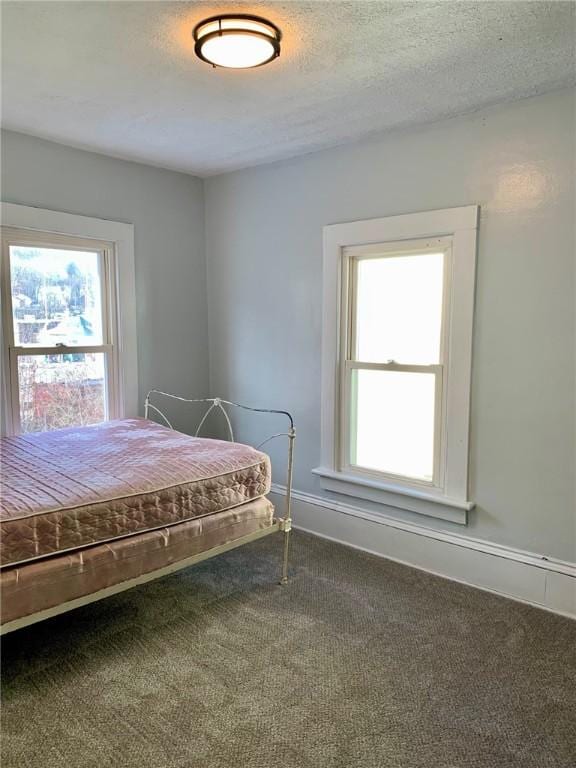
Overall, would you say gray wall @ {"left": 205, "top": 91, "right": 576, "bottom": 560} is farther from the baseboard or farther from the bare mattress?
the bare mattress

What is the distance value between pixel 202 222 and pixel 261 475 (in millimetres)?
2204

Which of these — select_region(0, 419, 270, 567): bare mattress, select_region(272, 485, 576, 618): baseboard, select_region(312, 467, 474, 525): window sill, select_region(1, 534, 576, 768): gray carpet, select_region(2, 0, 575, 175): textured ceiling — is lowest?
select_region(1, 534, 576, 768): gray carpet

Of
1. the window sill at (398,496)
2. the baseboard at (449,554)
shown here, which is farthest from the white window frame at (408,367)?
the baseboard at (449,554)

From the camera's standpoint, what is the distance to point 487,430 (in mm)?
2707

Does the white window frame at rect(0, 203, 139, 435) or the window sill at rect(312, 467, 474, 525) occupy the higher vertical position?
the white window frame at rect(0, 203, 139, 435)

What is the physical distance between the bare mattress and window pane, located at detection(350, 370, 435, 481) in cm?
88

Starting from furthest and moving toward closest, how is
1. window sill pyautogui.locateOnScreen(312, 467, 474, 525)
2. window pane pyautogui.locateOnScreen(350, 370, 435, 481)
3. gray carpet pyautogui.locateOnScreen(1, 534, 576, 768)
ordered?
window pane pyautogui.locateOnScreen(350, 370, 435, 481), window sill pyautogui.locateOnScreen(312, 467, 474, 525), gray carpet pyautogui.locateOnScreen(1, 534, 576, 768)

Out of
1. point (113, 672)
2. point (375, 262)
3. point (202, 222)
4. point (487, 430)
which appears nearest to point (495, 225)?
point (375, 262)

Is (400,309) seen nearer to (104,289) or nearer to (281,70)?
(281,70)

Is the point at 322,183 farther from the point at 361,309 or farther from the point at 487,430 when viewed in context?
the point at 487,430

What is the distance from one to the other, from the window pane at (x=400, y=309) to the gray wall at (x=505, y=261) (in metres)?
0.27

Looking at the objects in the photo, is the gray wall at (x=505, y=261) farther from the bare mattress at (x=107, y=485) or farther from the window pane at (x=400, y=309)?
the bare mattress at (x=107, y=485)

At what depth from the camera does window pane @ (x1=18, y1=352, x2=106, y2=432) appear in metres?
3.16

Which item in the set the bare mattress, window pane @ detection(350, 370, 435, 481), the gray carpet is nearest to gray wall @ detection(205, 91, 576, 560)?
window pane @ detection(350, 370, 435, 481)
